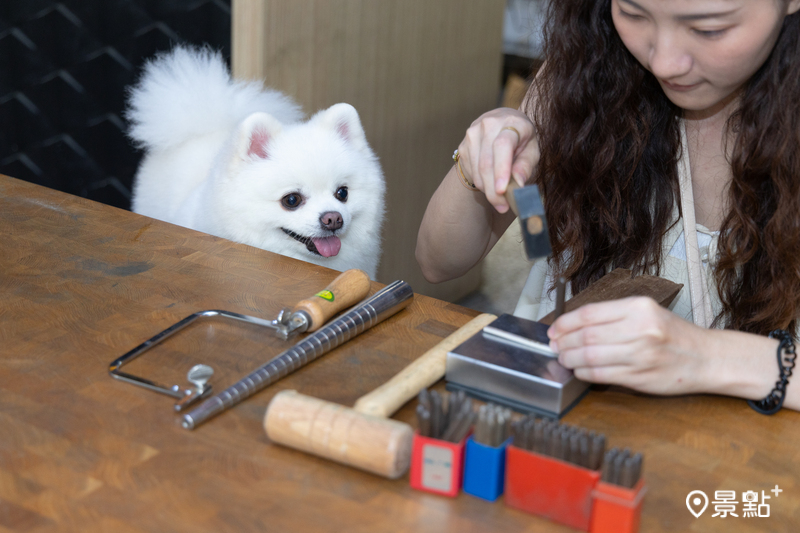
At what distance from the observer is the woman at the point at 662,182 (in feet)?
2.47

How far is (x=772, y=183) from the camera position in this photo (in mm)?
985

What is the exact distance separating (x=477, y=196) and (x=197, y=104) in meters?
0.78

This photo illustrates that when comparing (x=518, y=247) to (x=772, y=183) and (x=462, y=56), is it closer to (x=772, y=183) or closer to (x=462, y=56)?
(x=462, y=56)

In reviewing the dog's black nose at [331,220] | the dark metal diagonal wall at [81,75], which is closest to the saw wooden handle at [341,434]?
the dog's black nose at [331,220]

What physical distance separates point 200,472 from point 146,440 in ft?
0.23

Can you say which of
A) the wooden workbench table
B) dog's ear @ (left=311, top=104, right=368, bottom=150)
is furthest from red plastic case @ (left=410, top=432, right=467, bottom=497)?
dog's ear @ (left=311, top=104, right=368, bottom=150)

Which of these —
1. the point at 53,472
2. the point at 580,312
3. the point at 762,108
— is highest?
the point at 762,108

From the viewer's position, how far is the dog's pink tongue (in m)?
1.39

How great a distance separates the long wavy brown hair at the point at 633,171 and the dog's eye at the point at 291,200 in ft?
1.50

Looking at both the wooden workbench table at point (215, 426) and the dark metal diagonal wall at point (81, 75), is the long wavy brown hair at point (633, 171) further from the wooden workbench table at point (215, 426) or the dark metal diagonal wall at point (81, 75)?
the dark metal diagonal wall at point (81, 75)

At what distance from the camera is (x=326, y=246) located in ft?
4.57

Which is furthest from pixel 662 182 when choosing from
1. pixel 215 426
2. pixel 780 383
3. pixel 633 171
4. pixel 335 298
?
pixel 215 426

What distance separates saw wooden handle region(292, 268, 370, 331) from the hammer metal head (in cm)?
26

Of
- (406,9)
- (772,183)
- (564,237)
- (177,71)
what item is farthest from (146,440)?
(406,9)
